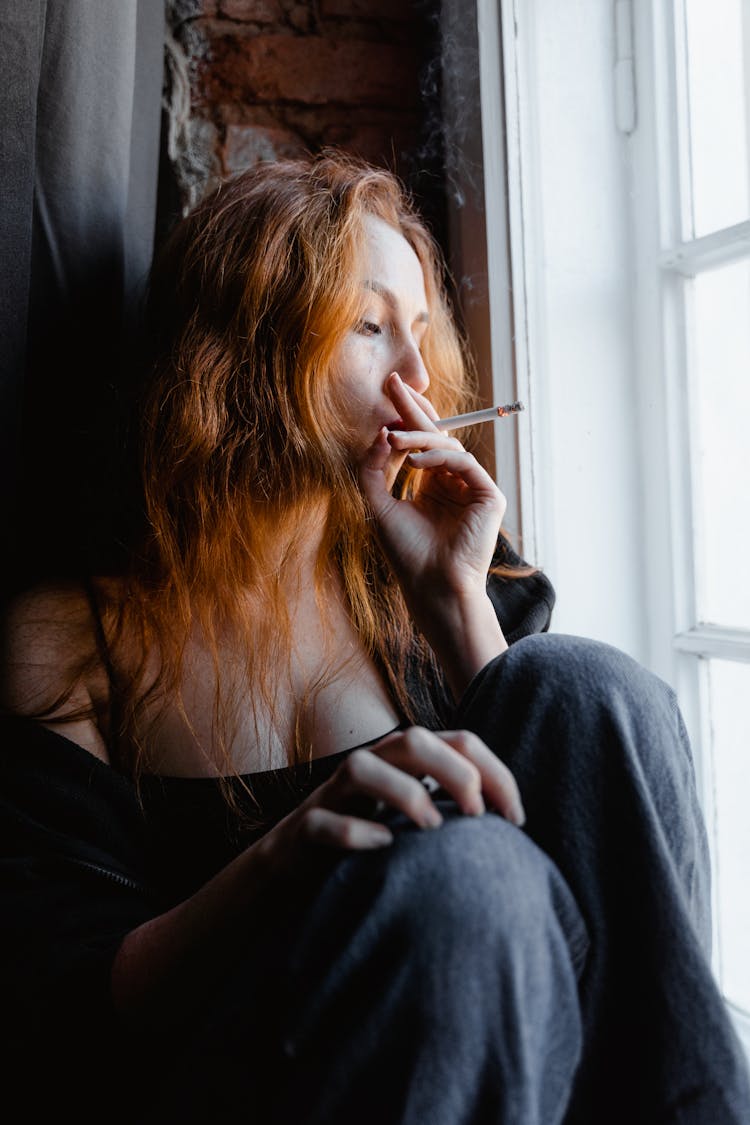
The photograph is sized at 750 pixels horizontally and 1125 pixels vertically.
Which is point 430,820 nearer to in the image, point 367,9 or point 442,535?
point 442,535

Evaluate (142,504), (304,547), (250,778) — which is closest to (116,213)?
(142,504)

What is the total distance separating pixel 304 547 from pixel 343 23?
0.92 meters

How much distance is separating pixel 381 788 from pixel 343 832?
4 cm

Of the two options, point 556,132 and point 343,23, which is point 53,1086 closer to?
point 556,132

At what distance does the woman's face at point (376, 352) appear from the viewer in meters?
1.06

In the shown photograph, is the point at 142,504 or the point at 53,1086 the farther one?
the point at 142,504

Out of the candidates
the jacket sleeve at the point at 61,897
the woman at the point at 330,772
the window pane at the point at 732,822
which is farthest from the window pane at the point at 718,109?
the jacket sleeve at the point at 61,897

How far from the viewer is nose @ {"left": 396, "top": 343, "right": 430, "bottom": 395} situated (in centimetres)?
106

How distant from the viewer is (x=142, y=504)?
3.61ft

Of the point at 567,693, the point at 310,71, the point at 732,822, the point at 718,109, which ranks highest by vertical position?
the point at 310,71

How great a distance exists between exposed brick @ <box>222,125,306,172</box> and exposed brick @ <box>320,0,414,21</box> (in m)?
0.21

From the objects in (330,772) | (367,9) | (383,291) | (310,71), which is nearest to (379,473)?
(383,291)

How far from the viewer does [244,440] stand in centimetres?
109

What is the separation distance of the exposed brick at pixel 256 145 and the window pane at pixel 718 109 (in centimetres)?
61
